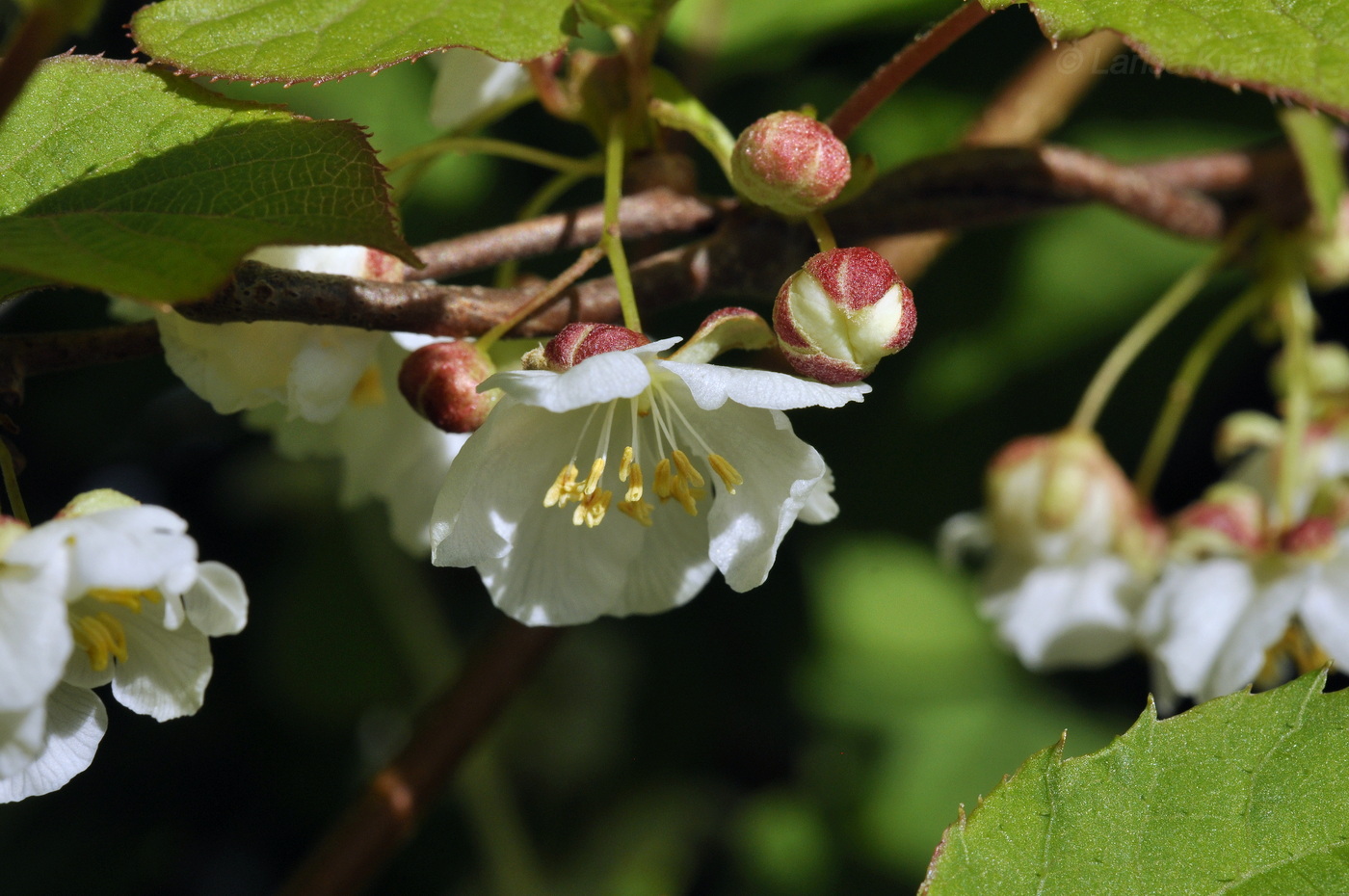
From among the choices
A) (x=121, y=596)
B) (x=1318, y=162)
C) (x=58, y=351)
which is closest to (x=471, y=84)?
(x=58, y=351)

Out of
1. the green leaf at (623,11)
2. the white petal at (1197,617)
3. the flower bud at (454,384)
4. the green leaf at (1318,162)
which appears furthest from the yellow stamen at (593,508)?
the green leaf at (1318,162)

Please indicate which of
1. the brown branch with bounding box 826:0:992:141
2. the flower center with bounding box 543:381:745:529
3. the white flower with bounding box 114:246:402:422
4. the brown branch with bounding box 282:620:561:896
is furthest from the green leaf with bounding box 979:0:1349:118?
the brown branch with bounding box 282:620:561:896

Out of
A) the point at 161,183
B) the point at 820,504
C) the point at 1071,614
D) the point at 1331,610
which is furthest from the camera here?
the point at 1071,614

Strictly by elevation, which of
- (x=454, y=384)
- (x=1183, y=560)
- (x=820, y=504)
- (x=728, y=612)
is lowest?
(x=728, y=612)

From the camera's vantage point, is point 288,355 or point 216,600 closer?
point 216,600

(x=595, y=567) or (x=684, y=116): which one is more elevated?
(x=684, y=116)

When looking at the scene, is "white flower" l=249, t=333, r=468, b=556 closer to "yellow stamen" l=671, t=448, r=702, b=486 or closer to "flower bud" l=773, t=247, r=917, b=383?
"yellow stamen" l=671, t=448, r=702, b=486

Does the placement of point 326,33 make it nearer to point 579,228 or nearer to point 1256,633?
point 579,228
